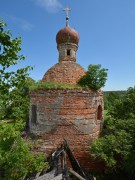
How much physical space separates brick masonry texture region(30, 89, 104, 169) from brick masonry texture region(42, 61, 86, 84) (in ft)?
5.54

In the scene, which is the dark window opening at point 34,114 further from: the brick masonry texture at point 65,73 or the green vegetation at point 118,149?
the green vegetation at point 118,149

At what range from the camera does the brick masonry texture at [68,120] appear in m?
13.9

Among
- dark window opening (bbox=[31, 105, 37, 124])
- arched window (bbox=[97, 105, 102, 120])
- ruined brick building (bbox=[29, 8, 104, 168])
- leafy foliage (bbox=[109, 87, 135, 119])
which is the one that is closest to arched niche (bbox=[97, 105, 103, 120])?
arched window (bbox=[97, 105, 102, 120])

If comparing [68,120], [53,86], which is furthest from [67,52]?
[68,120]

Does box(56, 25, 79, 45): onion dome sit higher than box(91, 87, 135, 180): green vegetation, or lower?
higher

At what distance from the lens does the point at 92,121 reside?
14.5 meters

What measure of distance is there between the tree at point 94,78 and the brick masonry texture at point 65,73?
2.62 ft

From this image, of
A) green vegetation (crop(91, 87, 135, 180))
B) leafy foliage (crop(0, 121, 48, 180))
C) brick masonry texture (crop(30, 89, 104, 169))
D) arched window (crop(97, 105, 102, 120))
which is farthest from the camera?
arched window (crop(97, 105, 102, 120))

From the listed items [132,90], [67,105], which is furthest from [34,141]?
[132,90]

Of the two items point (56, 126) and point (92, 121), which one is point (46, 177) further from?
point (92, 121)

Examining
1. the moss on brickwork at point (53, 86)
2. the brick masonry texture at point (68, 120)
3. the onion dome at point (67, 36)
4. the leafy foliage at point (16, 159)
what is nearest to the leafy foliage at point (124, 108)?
the brick masonry texture at point (68, 120)

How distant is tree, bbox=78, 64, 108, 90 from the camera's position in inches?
568

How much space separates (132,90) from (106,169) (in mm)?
7034

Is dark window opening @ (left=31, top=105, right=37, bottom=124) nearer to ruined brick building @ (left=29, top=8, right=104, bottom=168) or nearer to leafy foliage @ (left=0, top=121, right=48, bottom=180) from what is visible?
ruined brick building @ (left=29, top=8, right=104, bottom=168)
